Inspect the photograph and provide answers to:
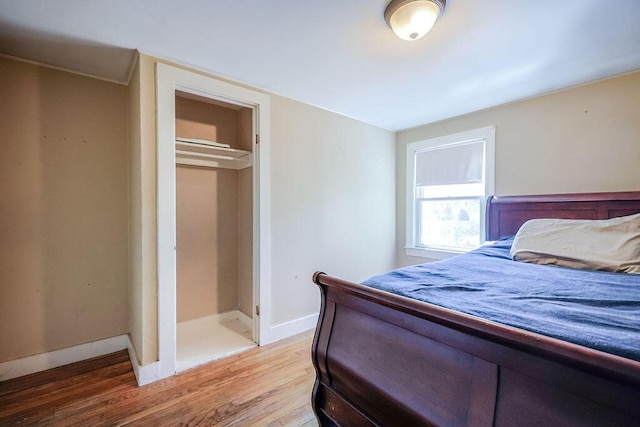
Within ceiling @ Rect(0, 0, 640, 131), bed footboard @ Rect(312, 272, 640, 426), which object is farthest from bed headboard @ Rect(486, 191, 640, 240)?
bed footboard @ Rect(312, 272, 640, 426)

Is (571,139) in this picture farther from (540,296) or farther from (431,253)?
(540,296)

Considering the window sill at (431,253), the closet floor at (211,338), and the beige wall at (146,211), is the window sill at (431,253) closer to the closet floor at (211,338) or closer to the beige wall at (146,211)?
the closet floor at (211,338)

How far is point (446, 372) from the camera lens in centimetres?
91

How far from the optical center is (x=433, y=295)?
118 centimetres

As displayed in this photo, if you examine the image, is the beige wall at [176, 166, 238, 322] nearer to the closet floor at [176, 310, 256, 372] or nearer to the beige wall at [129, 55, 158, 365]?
the closet floor at [176, 310, 256, 372]

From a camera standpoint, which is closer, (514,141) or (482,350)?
(482,350)

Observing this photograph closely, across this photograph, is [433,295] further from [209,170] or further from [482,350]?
[209,170]

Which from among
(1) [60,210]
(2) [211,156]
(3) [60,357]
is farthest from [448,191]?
(3) [60,357]

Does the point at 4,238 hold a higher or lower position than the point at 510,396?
higher

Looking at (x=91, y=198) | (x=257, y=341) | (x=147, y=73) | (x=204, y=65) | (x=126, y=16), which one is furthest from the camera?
(x=257, y=341)

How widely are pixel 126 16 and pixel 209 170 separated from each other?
4.89 ft

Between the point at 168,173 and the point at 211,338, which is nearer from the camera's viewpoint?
the point at 168,173

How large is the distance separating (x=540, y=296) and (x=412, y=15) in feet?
4.86

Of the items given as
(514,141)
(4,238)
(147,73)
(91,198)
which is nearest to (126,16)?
(147,73)
